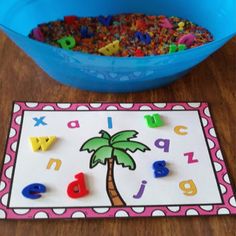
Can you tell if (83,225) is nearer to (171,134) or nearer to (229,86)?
(171,134)

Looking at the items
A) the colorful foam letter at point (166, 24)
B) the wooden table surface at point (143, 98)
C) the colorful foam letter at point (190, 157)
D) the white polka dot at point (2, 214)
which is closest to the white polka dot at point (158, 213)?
the wooden table surface at point (143, 98)

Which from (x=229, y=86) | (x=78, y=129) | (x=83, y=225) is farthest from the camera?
(x=229, y=86)

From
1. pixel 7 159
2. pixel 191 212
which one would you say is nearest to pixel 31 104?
pixel 7 159

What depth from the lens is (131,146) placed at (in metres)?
0.67

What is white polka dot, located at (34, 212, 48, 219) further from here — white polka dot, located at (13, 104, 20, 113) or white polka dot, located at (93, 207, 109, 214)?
white polka dot, located at (13, 104, 20, 113)

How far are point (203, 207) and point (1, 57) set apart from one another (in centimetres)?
49

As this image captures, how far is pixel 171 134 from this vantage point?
700mm

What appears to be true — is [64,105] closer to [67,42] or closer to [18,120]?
[18,120]

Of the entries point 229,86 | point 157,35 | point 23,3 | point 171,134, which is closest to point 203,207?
point 171,134

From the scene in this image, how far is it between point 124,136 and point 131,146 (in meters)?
0.02

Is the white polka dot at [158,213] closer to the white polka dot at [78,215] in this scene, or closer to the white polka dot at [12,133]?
the white polka dot at [78,215]

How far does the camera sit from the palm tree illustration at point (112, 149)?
2.11ft

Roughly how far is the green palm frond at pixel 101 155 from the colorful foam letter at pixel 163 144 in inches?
3.1

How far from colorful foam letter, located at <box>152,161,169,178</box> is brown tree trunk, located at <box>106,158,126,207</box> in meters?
0.07
